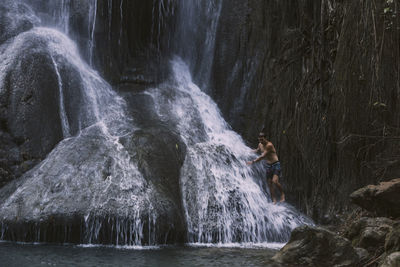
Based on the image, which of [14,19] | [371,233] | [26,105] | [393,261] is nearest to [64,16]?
[14,19]

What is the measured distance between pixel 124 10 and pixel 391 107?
7.56m

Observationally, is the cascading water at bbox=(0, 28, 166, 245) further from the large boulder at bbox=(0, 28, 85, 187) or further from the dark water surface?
the dark water surface

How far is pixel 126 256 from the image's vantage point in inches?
217

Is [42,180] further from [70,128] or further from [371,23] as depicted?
[371,23]

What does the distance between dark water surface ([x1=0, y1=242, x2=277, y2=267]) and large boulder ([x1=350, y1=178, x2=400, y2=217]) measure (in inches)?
58.3

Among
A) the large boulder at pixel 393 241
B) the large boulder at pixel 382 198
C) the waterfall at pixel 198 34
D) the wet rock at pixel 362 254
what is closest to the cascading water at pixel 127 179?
the waterfall at pixel 198 34

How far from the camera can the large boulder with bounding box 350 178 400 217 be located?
5387 mm

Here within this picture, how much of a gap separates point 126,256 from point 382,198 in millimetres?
3405

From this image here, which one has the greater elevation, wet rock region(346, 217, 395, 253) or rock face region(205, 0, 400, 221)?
rock face region(205, 0, 400, 221)

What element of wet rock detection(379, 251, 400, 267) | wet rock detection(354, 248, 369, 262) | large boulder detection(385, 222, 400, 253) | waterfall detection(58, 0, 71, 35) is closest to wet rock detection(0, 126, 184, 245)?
wet rock detection(354, 248, 369, 262)

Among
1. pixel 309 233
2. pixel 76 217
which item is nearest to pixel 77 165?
pixel 76 217

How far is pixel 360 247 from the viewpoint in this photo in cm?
488

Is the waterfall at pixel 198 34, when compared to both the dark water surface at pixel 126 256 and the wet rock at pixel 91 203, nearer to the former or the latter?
the wet rock at pixel 91 203

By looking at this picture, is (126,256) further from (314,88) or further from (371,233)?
(314,88)
